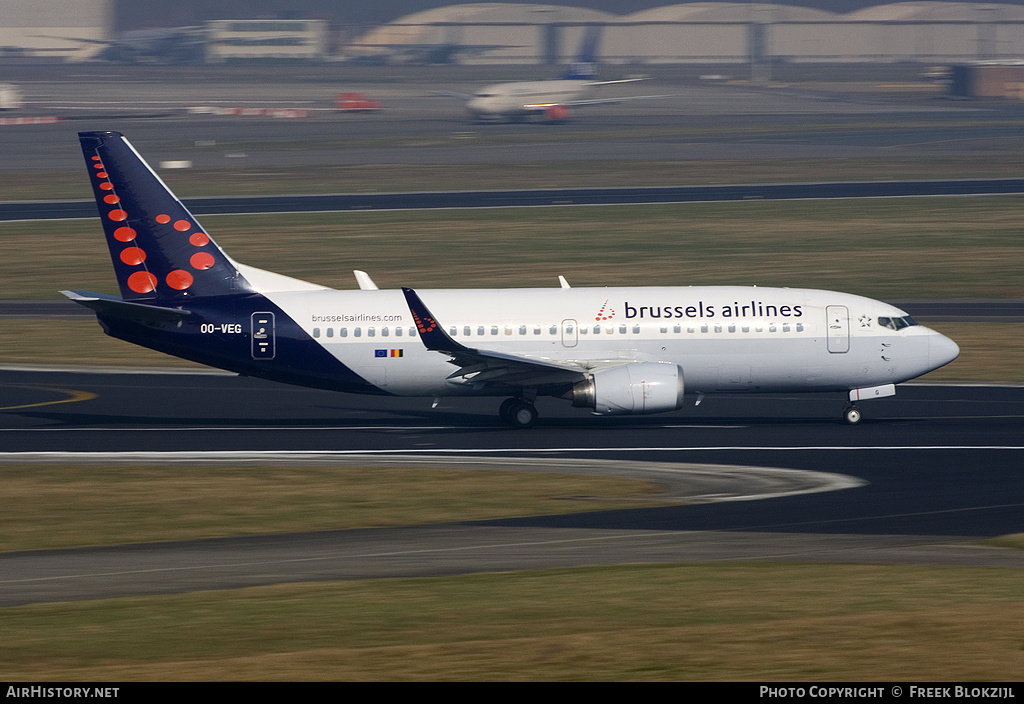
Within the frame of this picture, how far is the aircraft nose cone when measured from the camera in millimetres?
40469

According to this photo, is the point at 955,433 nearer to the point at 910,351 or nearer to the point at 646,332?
the point at 910,351

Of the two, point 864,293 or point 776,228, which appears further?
point 776,228

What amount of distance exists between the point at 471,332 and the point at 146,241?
1014 centimetres

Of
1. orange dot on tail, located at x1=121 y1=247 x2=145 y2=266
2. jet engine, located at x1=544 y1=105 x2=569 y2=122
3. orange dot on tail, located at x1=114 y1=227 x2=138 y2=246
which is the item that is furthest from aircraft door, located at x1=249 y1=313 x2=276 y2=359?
jet engine, located at x1=544 y1=105 x2=569 y2=122

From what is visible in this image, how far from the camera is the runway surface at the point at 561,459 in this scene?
25.0 meters

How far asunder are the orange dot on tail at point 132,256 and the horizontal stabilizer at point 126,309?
52.9 inches

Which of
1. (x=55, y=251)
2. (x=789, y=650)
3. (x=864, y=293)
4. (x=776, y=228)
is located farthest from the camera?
(x=776, y=228)

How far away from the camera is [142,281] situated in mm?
40188

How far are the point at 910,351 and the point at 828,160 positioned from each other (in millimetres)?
81379

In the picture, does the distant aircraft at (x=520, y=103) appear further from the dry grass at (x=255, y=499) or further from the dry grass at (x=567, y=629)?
the dry grass at (x=567, y=629)

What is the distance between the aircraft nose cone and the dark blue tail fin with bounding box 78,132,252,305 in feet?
68.2

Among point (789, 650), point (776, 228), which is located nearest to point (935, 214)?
point (776, 228)

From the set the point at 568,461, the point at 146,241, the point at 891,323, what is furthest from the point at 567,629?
the point at 146,241

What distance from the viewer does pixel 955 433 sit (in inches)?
1495
